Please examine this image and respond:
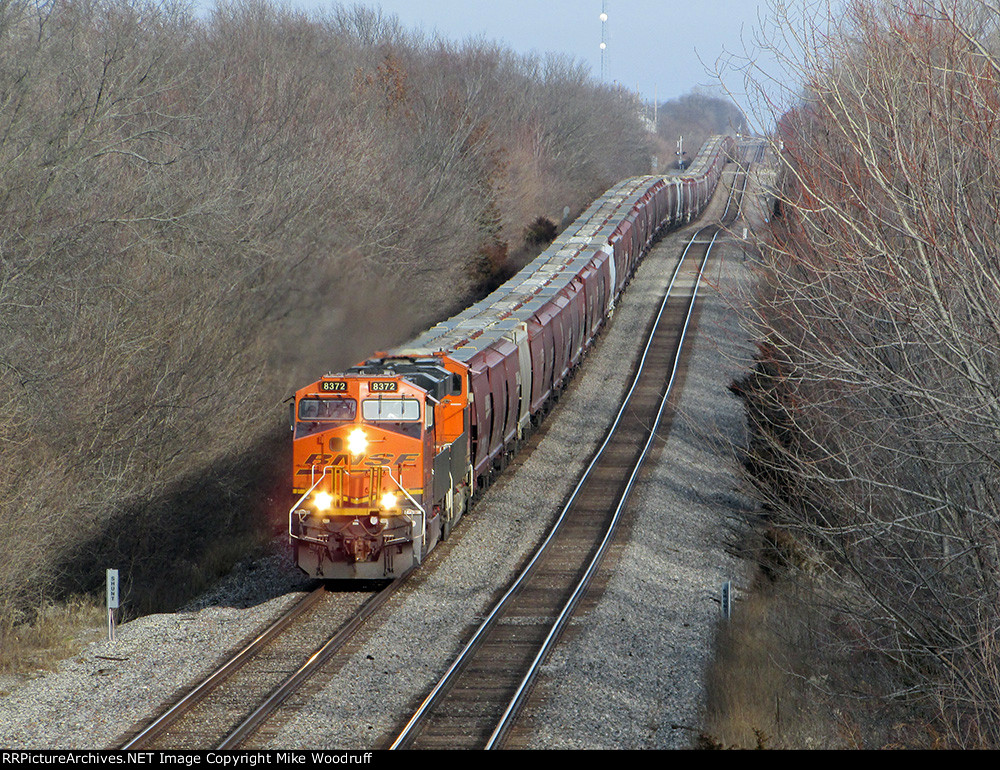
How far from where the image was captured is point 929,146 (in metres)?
7.43

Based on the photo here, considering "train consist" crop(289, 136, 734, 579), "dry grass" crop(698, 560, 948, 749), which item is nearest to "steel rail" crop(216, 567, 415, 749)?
"train consist" crop(289, 136, 734, 579)

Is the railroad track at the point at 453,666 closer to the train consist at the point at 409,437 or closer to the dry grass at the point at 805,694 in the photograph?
the train consist at the point at 409,437

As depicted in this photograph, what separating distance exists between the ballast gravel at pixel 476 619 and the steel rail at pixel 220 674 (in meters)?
0.25

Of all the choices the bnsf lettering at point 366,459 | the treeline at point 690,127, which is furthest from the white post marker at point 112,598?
the treeline at point 690,127

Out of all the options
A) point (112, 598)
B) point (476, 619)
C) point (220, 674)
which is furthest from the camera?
point (476, 619)

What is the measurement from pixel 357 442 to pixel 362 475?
1.63 feet

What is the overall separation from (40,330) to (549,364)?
12164 millimetres

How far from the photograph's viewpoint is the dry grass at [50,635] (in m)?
13.5

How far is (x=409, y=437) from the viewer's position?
50.3 feet

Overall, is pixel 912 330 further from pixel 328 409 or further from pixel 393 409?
pixel 328 409

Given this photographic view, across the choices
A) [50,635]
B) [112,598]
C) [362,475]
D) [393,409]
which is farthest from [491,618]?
[50,635]
